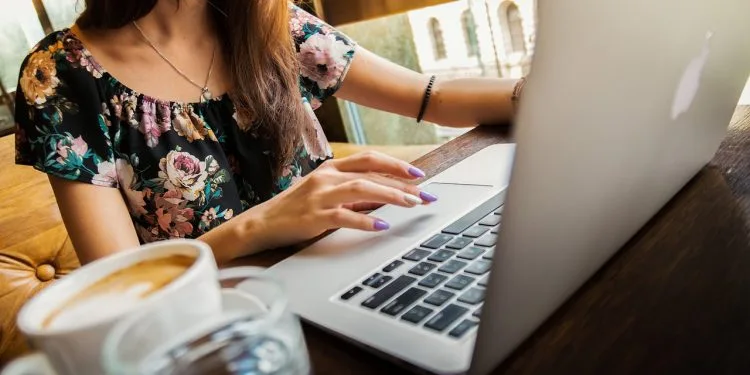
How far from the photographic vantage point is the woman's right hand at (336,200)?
53 cm

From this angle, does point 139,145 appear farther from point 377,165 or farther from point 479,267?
point 479,267

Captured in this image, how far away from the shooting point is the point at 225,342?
269mm

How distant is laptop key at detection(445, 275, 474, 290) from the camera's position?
0.36m

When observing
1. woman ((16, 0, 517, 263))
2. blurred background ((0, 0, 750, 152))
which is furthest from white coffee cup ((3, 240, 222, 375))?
blurred background ((0, 0, 750, 152))

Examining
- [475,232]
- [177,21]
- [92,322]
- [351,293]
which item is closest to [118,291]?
[92,322]

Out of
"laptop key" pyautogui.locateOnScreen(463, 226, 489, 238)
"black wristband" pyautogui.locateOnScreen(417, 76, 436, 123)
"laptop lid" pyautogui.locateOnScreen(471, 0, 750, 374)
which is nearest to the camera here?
"laptop lid" pyautogui.locateOnScreen(471, 0, 750, 374)

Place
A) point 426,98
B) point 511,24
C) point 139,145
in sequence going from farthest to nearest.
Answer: point 511,24 < point 426,98 < point 139,145

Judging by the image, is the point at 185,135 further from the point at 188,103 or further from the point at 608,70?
the point at 608,70

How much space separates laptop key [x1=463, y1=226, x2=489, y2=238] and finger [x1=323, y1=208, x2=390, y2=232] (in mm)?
87

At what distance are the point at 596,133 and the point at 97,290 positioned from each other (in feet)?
0.87

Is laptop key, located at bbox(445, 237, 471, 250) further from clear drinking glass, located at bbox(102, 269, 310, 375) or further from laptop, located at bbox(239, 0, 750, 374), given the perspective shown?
clear drinking glass, located at bbox(102, 269, 310, 375)

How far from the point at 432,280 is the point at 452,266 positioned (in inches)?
0.8

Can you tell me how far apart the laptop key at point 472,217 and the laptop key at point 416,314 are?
12 cm

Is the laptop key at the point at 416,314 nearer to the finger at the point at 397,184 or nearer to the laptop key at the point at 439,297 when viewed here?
the laptop key at the point at 439,297
